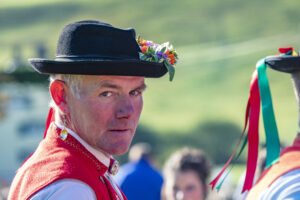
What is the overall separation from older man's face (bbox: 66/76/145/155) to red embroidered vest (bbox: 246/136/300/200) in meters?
0.82

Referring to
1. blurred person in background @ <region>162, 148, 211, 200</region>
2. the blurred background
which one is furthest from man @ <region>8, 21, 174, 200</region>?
the blurred background

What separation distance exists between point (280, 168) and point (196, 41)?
54.1m

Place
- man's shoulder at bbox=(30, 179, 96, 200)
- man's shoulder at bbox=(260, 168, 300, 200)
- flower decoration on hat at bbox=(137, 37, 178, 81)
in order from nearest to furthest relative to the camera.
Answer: man's shoulder at bbox=(30, 179, 96, 200), flower decoration on hat at bbox=(137, 37, 178, 81), man's shoulder at bbox=(260, 168, 300, 200)

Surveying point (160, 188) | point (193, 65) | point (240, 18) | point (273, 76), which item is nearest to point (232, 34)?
point (240, 18)

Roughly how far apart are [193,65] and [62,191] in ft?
165

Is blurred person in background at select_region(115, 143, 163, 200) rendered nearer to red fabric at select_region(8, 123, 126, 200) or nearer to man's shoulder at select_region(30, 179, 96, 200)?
red fabric at select_region(8, 123, 126, 200)

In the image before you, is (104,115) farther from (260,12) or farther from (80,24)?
(260,12)

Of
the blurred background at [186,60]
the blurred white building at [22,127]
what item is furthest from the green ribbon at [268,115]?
the blurred white building at [22,127]

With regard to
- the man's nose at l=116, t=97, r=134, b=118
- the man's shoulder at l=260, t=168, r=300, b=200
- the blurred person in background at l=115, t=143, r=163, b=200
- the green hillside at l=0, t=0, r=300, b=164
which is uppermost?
the man's nose at l=116, t=97, r=134, b=118

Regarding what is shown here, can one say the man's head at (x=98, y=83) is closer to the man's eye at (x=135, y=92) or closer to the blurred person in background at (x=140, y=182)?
the man's eye at (x=135, y=92)

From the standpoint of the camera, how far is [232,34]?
56281mm

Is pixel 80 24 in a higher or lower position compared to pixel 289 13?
higher

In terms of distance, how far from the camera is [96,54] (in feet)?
6.69

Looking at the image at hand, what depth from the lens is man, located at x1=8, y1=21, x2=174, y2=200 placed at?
6.46 ft
